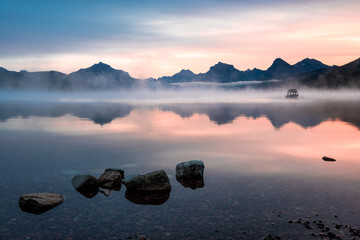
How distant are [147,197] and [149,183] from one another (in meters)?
1.07

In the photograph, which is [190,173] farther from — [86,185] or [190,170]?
[86,185]

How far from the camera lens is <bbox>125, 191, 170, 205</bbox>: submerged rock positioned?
677 inches

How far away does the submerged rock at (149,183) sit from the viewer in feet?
Result: 61.6

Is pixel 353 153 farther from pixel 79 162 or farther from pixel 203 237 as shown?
pixel 79 162

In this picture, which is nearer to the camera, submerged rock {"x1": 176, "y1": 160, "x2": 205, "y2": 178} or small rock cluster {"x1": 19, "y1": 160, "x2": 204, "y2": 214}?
small rock cluster {"x1": 19, "y1": 160, "x2": 204, "y2": 214}

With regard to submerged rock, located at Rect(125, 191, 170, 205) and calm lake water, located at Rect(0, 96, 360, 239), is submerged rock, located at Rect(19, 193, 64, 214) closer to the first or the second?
calm lake water, located at Rect(0, 96, 360, 239)

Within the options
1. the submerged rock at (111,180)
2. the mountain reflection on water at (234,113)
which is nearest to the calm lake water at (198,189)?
the submerged rock at (111,180)

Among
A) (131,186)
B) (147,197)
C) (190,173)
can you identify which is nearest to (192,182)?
(190,173)

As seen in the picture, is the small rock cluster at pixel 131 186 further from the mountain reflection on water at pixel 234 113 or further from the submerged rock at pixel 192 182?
the mountain reflection on water at pixel 234 113

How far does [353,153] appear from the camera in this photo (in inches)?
1109

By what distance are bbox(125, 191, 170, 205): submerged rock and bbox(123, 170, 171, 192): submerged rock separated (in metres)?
0.31

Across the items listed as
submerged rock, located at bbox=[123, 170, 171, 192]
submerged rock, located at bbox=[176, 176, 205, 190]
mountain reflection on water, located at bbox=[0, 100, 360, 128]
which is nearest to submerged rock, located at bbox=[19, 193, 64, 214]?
submerged rock, located at bbox=[123, 170, 171, 192]

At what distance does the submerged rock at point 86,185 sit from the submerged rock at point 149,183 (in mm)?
1920

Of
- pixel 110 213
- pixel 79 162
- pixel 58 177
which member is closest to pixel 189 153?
pixel 79 162
